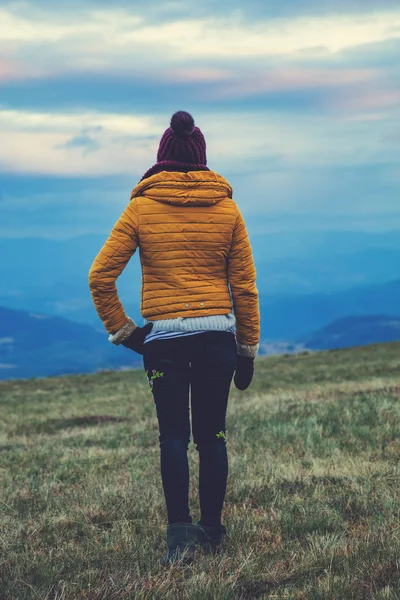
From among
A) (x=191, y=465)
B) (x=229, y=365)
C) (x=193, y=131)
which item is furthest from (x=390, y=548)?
(x=191, y=465)

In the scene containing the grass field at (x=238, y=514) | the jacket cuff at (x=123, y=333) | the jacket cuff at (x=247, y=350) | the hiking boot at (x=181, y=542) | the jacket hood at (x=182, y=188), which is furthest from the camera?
the jacket cuff at (x=247, y=350)

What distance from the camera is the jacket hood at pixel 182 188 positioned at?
4766mm

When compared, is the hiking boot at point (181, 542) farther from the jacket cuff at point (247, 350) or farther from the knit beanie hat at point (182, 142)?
the knit beanie hat at point (182, 142)

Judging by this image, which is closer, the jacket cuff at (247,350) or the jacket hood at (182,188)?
the jacket hood at (182,188)

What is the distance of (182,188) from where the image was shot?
15.7 ft

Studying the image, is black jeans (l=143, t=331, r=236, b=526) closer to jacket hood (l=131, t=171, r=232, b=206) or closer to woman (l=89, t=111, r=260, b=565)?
woman (l=89, t=111, r=260, b=565)

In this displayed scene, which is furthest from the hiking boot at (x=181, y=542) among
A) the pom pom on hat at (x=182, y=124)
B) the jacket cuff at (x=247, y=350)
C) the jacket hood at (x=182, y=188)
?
the pom pom on hat at (x=182, y=124)

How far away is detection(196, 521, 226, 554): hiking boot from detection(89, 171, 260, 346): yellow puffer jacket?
1.49 meters

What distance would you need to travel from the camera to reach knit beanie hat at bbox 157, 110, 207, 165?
191 inches

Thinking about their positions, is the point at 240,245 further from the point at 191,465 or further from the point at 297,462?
the point at 191,465

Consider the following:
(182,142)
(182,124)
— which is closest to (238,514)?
(182,142)

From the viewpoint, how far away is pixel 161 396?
483cm

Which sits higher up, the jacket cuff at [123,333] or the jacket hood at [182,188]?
the jacket hood at [182,188]

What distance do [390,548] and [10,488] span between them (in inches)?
168
